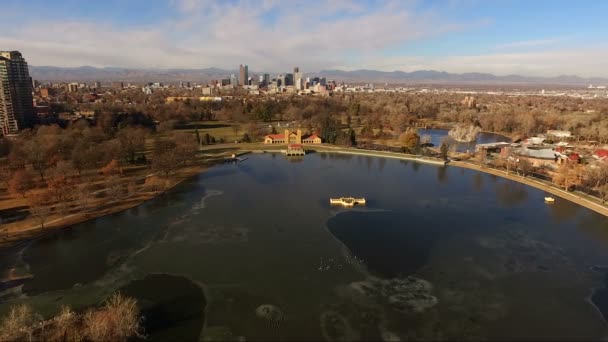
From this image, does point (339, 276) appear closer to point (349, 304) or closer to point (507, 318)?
point (349, 304)

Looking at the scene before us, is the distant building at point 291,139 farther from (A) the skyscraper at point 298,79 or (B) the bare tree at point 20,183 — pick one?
(A) the skyscraper at point 298,79

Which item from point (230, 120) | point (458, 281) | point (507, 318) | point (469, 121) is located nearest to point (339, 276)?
point (458, 281)

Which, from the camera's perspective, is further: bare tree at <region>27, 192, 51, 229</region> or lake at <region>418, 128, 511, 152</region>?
lake at <region>418, 128, 511, 152</region>

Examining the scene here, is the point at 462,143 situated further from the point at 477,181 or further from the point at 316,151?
the point at 316,151

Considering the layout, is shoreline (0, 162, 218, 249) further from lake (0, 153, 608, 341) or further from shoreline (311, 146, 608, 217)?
shoreline (311, 146, 608, 217)

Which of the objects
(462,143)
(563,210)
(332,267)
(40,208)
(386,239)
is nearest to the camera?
(332,267)

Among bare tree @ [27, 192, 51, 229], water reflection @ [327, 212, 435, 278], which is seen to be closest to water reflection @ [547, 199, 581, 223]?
water reflection @ [327, 212, 435, 278]

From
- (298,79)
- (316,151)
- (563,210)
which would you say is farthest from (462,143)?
(298,79)
